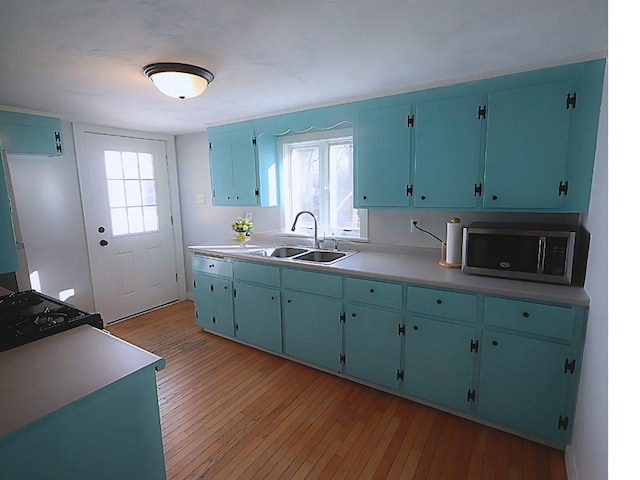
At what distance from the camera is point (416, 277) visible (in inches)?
A: 82.7

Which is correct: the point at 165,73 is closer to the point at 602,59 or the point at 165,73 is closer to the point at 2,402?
the point at 2,402

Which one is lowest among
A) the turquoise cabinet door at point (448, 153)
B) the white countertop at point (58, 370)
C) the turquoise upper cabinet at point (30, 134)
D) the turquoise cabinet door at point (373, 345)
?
the turquoise cabinet door at point (373, 345)

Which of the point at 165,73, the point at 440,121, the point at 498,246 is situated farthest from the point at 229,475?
the point at 440,121

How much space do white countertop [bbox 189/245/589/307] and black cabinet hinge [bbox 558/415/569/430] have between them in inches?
25.9

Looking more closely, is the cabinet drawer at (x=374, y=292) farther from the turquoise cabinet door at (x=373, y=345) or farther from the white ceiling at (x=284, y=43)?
the white ceiling at (x=284, y=43)

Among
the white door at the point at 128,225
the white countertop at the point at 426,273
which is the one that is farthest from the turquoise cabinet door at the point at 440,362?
the white door at the point at 128,225

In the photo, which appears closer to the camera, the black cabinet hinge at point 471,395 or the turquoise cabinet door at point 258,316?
the black cabinet hinge at point 471,395

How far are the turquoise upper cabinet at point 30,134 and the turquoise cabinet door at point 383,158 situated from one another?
2.75 metres

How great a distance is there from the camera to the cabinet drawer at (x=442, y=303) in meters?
1.96

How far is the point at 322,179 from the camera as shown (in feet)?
10.6

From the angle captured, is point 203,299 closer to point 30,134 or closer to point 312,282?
point 312,282

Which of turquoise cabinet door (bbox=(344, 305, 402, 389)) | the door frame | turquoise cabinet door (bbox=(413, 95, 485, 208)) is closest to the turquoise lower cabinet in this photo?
the door frame

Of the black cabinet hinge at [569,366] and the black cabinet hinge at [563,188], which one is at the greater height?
the black cabinet hinge at [563,188]

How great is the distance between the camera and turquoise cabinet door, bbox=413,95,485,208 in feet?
6.98
